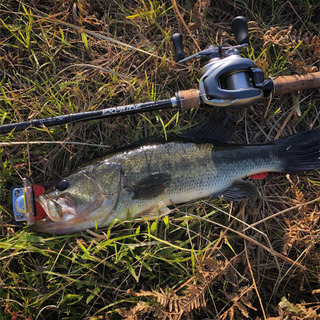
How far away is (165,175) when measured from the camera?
2729 mm

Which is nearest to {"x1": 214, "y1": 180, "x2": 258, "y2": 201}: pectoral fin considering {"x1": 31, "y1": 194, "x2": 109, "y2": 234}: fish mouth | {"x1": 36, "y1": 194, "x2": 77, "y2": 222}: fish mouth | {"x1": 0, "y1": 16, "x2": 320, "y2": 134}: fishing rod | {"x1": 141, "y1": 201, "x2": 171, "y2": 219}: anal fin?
{"x1": 141, "y1": 201, "x2": 171, "y2": 219}: anal fin

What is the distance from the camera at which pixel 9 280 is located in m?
2.80

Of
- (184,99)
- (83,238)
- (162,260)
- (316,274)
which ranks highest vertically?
(184,99)

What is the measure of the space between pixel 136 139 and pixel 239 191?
124 cm

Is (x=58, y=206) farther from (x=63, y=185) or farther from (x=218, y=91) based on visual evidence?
(x=218, y=91)

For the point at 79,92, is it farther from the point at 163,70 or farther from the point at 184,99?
the point at 184,99

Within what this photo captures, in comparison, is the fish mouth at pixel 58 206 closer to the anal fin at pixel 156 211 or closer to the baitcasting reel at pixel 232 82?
the anal fin at pixel 156 211

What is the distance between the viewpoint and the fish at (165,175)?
2586 mm

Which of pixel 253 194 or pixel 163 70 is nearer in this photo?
pixel 253 194

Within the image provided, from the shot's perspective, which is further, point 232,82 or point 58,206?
point 232,82

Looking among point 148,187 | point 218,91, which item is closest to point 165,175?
point 148,187

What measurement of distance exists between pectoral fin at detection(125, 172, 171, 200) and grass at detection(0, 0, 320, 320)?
309mm

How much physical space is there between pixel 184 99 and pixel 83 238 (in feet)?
5.65

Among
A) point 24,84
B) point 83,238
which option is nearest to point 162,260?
point 83,238
